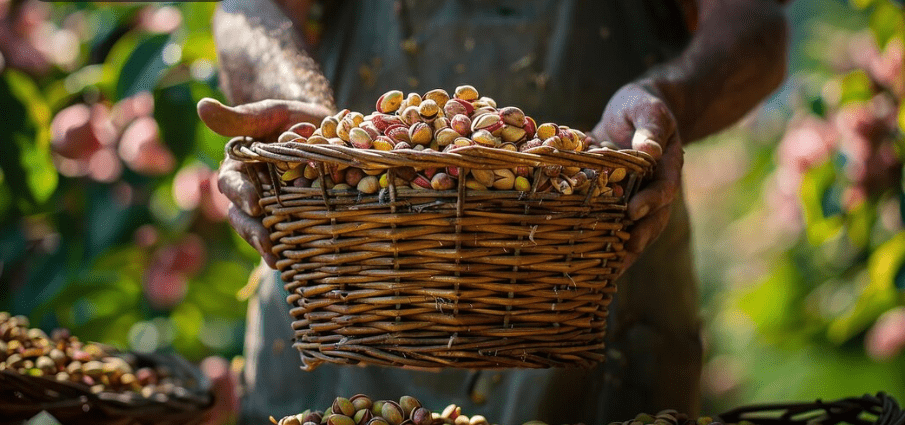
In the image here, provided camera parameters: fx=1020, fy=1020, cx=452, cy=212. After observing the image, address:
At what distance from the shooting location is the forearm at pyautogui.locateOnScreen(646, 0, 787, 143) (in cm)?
141

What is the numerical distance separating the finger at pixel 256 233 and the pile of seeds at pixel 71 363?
0.37 meters

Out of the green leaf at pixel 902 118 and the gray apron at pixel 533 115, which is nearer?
the gray apron at pixel 533 115

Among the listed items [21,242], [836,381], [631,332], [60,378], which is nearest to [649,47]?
[631,332]

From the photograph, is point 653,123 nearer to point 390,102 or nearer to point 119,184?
point 390,102

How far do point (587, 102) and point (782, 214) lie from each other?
55.0 inches

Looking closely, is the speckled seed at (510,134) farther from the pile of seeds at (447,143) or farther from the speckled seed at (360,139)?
the speckled seed at (360,139)

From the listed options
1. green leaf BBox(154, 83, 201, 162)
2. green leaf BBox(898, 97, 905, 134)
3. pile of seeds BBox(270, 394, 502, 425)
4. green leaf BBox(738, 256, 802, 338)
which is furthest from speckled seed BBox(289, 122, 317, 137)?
green leaf BBox(738, 256, 802, 338)

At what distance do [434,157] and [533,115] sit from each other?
2.07 ft

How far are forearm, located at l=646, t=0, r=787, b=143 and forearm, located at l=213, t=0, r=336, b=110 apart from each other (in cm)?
46

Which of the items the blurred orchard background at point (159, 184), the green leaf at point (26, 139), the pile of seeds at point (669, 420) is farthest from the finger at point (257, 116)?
the green leaf at point (26, 139)

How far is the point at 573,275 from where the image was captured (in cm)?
95

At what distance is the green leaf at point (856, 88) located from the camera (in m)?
2.33

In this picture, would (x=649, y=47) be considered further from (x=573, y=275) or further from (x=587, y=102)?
(x=573, y=275)

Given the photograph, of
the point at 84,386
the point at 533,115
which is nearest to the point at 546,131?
the point at 533,115
